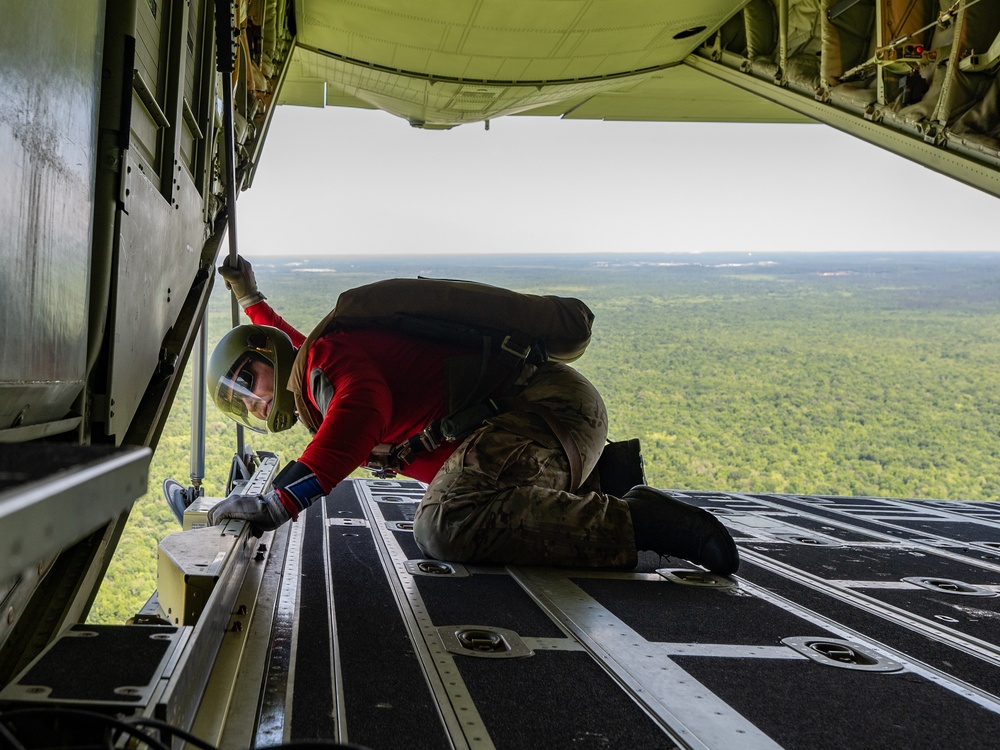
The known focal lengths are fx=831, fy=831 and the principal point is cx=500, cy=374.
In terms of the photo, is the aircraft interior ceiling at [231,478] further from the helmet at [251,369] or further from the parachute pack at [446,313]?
the parachute pack at [446,313]

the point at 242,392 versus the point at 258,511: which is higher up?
the point at 242,392

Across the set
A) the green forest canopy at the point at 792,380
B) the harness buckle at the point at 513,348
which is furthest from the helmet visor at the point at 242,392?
the green forest canopy at the point at 792,380

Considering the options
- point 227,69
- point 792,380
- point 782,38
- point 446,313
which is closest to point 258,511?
point 446,313

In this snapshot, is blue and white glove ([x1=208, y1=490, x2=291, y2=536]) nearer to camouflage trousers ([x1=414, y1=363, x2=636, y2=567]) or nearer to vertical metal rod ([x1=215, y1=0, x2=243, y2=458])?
camouflage trousers ([x1=414, y1=363, x2=636, y2=567])

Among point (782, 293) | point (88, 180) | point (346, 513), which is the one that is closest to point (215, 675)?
point (88, 180)

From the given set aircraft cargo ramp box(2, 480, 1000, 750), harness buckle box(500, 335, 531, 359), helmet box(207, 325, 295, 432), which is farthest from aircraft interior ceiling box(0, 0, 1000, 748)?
harness buckle box(500, 335, 531, 359)

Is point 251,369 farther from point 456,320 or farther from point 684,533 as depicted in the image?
point 684,533

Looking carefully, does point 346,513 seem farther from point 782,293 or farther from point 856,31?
point 782,293
